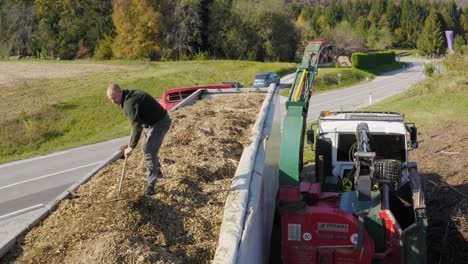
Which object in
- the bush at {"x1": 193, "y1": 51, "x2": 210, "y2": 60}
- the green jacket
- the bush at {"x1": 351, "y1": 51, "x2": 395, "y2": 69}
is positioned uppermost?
the green jacket

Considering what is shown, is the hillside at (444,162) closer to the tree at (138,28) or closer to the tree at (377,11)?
the tree at (138,28)

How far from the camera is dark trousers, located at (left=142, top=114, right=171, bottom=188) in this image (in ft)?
21.4

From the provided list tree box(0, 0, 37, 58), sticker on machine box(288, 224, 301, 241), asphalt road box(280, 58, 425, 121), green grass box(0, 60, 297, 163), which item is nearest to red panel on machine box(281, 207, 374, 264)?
sticker on machine box(288, 224, 301, 241)

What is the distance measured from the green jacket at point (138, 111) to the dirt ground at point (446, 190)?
17.3 feet

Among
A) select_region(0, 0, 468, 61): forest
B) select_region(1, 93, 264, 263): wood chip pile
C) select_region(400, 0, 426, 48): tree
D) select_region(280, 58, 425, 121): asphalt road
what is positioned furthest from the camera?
select_region(400, 0, 426, 48): tree

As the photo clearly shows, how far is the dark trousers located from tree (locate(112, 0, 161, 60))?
45127mm

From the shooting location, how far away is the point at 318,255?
666 cm

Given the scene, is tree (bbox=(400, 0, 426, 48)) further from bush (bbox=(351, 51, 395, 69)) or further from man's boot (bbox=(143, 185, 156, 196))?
man's boot (bbox=(143, 185, 156, 196))

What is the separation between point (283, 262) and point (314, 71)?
4456mm

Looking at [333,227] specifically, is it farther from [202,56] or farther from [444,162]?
[202,56]

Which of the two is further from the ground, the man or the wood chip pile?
the man

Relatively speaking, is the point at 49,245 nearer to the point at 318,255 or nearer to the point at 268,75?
the point at 318,255

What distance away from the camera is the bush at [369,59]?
54500mm

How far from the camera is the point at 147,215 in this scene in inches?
231
